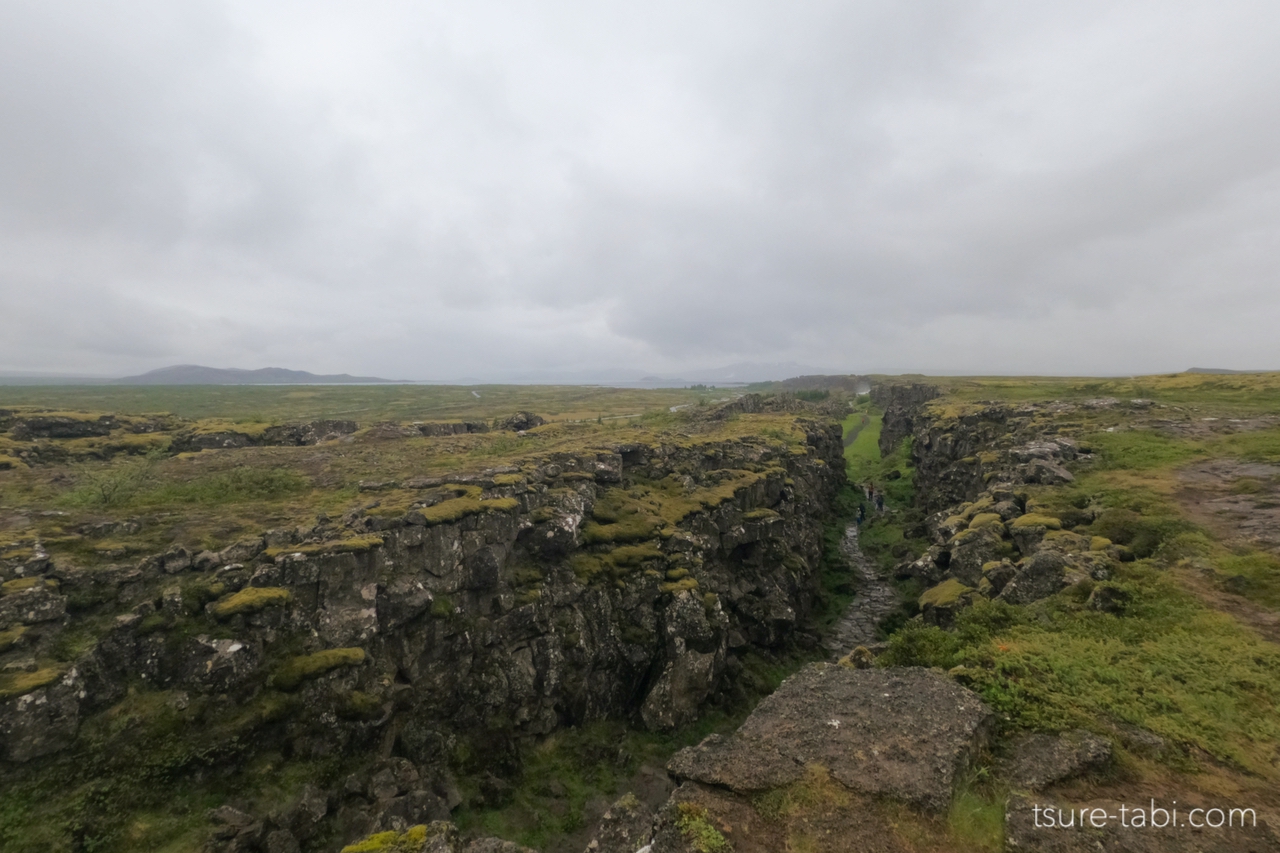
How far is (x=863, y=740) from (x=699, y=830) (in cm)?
465

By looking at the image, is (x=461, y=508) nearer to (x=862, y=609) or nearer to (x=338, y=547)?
(x=338, y=547)

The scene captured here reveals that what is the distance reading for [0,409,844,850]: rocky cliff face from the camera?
1636 cm


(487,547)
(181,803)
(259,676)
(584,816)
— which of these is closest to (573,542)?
(487,547)

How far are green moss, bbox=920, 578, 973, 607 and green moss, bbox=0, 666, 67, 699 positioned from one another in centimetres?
2990

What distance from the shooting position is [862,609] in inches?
1464

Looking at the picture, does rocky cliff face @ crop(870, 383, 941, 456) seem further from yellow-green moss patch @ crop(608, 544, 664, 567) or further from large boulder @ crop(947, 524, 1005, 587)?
yellow-green moss patch @ crop(608, 544, 664, 567)

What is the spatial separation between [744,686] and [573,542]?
11.8m

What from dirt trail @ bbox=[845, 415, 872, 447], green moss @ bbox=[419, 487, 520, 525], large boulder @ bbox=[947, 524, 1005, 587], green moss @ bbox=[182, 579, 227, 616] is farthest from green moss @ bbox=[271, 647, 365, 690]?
dirt trail @ bbox=[845, 415, 872, 447]

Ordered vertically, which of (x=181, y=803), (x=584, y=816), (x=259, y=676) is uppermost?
(x=259, y=676)

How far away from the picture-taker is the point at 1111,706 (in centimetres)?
1261

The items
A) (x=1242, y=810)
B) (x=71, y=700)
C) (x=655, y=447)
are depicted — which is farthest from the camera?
(x=655, y=447)

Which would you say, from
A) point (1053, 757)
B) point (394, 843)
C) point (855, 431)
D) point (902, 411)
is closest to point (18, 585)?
point (394, 843)

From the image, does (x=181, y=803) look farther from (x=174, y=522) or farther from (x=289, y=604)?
(x=174, y=522)

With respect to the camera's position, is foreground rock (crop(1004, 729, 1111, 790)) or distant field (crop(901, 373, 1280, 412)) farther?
distant field (crop(901, 373, 1280, 412))
